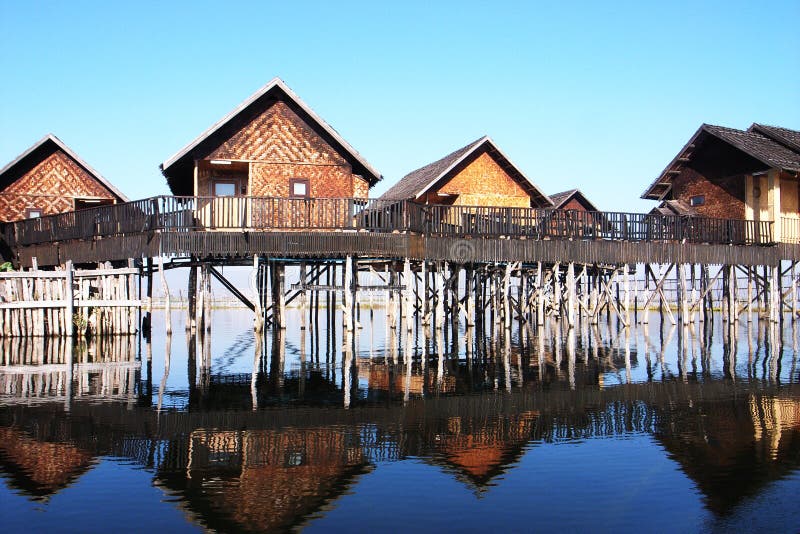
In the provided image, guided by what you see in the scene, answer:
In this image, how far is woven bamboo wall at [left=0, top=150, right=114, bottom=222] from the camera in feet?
114

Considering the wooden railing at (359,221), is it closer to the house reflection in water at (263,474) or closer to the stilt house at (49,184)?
the stilt house at (49,184)

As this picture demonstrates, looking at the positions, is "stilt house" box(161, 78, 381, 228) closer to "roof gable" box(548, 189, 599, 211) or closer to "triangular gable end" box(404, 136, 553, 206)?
"triangular gable end" box(404, 136, 553, 206)

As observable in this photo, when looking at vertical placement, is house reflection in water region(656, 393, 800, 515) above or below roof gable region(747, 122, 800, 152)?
below

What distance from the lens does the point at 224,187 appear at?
31.1 metres

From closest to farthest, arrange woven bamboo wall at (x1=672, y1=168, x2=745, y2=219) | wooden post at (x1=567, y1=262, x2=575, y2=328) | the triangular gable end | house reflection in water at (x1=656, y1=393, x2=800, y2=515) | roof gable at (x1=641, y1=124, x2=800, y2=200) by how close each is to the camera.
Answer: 1. house reflection in water at (x1=656, y1=393, x2=800, y2=515)
2. wooden post at (x1=567, y1=262, x2=575, y2=328)
3. the triangular gable end
4. roof gable at (x1=641, y1=124, x2=800, y2=200)
5. woven bamboo wall at (x1=672, y1=168, x2=745, y2=219)

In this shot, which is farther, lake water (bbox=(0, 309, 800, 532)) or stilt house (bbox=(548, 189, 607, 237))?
stilt house (bbox=(548, 189, 607, 237))

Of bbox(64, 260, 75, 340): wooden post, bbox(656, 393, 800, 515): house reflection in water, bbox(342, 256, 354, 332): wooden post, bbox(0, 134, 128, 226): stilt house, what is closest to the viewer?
bbox(656, 393, 800, 515): house reflection in water

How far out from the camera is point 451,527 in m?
8.03

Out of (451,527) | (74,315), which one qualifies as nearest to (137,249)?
(74,315)

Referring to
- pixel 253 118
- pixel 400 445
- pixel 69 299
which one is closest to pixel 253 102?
pixel 253 118

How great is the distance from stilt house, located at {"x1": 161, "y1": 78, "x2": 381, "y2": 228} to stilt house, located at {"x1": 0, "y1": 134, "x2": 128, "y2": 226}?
5820 millimetres

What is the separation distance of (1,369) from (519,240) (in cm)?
1814

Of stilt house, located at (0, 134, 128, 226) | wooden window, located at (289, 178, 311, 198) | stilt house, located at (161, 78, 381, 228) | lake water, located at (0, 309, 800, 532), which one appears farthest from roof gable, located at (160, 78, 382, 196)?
lake water, located at (0, 309, 800, 532)

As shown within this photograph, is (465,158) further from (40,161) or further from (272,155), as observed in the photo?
(40,161)
